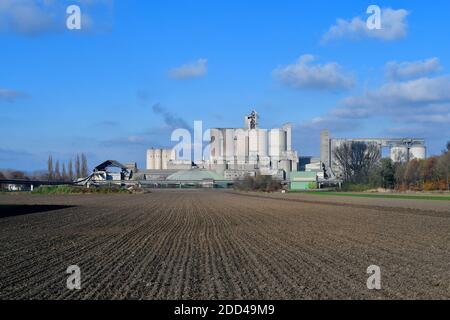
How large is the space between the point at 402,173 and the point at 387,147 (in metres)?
50.5

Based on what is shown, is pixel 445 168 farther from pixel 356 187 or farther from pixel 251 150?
pixel 251 150

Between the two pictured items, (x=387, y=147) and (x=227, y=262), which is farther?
(x=387, y=147)

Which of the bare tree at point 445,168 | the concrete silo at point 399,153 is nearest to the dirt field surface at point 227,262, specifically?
the bare tree at point 445,168

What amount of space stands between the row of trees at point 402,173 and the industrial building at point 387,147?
34.8ft

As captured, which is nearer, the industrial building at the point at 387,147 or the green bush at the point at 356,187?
the green bush at the point at 356,187

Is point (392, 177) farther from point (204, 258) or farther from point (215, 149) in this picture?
point (204, 258)

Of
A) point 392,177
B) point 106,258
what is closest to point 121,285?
point 106,258

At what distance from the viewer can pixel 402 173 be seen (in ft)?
400

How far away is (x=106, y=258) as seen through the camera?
18125 mm

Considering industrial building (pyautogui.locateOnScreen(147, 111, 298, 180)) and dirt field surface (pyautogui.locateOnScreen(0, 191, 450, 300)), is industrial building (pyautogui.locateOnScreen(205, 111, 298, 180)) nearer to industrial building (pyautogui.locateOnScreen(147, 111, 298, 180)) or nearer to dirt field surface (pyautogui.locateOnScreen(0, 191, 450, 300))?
industrial building (pyautogui.locateOnScreen(147, 111, 298, 180))

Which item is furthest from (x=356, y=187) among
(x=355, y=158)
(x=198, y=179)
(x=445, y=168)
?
(x=198, y=179)

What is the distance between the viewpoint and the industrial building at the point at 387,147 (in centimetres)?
16662

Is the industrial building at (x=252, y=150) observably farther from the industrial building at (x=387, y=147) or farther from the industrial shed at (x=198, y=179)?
the industrial building at (x=387, y=147)

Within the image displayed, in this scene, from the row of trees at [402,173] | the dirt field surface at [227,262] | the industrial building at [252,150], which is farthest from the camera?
the industrial building at [252,150]
